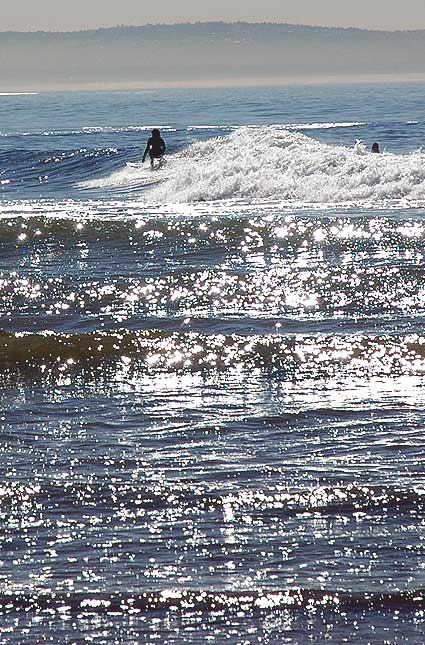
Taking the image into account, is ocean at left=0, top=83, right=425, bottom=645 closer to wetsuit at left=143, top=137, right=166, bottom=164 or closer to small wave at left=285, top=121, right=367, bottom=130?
wetsuit at left=143, top=137, right=166, bottom=164

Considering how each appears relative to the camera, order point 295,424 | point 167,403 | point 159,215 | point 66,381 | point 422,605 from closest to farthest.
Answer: point 422,605 → point 295,424 → point 167,403 → point 66,381 → point 159,215

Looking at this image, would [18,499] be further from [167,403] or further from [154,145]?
[154,145]

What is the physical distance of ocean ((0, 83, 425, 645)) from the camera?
216 inches

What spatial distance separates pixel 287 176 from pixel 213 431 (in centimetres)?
2088

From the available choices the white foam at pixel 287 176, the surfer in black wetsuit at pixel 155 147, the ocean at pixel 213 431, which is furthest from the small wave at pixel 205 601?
the surfer in black wetsuit at pixel 155 147

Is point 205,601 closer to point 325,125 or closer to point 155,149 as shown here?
point 155,149

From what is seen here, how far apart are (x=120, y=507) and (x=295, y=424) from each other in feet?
6.38

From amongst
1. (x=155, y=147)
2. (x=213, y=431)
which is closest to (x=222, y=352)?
(x=213, y=431)

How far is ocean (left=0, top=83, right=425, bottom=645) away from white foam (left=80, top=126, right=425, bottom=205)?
4.51 m

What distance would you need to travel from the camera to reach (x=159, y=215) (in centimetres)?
2358

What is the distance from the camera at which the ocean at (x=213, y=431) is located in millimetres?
5496

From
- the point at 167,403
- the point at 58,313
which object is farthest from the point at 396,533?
the point at 58,313

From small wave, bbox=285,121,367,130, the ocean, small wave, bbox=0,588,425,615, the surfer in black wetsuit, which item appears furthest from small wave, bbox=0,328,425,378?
small wave, bbox=285,121,367,130

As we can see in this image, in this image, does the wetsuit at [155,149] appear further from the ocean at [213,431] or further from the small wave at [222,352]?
the small wave at [222,352]
